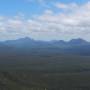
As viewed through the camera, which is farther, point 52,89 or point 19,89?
point 52,89

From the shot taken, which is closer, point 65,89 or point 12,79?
point 65,89

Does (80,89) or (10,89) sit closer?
(10,89)

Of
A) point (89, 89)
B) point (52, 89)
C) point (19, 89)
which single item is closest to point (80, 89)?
point (89, 89)

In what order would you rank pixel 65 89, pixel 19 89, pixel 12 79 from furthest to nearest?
pixel 12 79, pixel 65 89, pixel 19 89

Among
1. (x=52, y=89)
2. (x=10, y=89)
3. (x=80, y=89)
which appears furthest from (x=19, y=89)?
(x=80, y=89)

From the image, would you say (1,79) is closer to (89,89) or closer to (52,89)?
(52,89)

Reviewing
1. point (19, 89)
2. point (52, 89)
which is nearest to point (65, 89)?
point (52, 89)

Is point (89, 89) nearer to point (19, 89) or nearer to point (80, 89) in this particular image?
point (80, 89)

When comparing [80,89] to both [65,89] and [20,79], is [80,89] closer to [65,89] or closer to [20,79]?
[65,89]

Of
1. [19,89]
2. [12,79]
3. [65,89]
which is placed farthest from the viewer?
[12,79]
